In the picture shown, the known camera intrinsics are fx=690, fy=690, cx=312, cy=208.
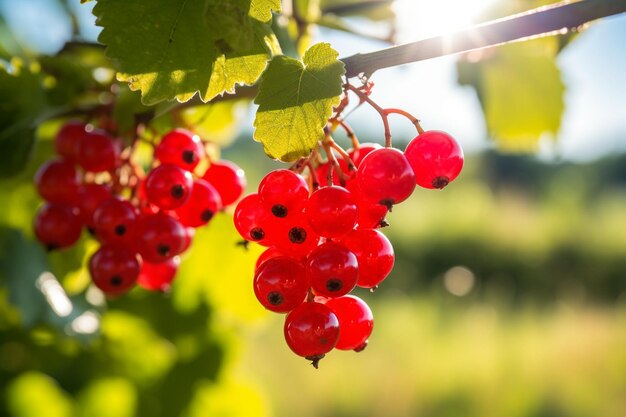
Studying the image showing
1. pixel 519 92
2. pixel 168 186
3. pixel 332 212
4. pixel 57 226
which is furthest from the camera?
pixel 519 92

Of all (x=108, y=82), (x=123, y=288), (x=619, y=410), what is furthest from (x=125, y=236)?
(x=619, y=410)

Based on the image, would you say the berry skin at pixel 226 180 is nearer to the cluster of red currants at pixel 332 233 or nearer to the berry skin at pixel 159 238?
the berry skin at pixel 159 238

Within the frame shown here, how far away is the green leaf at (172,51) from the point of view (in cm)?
75

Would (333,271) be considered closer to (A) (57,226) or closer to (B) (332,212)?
(B) (332,212)

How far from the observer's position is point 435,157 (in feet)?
2.61

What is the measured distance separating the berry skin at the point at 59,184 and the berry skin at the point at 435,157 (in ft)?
2.03

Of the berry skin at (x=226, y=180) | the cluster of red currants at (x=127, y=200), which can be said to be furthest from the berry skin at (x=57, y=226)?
the berry skin at (x=226, y=180)

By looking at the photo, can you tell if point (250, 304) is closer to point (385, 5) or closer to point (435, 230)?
point (385, 5)

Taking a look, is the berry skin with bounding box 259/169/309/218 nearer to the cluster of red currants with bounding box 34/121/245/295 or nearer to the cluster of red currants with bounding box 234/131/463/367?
the cluster of red currants with bounding box 234/131/463/367

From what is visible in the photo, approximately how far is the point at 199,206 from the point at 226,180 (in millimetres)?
99

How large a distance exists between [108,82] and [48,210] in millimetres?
352

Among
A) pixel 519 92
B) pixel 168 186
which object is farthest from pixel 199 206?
pixel 519 92

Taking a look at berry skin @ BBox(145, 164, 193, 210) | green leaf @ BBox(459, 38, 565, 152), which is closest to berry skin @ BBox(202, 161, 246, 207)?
berry skin @ BBox(145, 164, 193, 210)

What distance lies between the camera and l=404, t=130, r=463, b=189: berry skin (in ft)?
2.60
